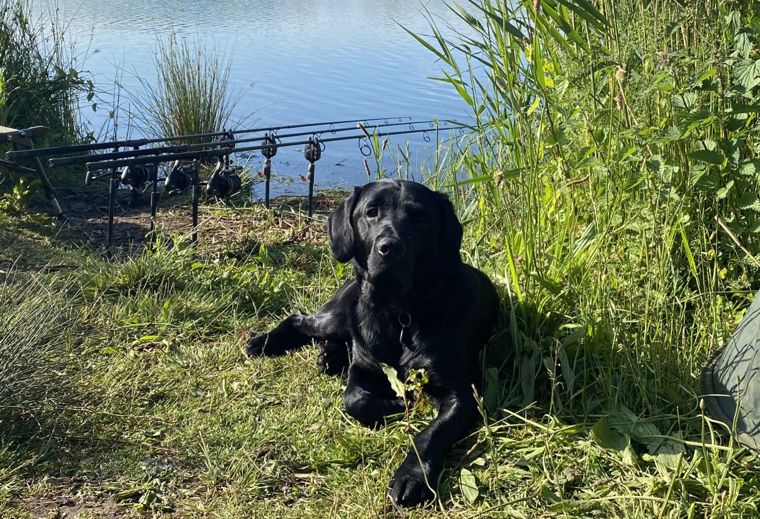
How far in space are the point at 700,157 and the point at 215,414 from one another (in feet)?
6.96

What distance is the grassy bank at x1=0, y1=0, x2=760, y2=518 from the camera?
9.20 feet

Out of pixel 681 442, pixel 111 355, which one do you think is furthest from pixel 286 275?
pixel 681 442

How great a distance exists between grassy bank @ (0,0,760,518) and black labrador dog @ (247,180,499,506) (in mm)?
113

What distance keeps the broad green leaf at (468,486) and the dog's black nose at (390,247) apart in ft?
2.68

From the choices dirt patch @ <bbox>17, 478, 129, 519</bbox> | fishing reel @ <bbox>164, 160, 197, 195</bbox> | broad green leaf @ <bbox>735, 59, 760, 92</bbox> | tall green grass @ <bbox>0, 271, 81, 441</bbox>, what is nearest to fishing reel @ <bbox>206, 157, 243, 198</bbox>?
fishing reel @ <bbox>164, 160, 197, 195</bbox>

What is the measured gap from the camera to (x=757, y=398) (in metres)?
2.81

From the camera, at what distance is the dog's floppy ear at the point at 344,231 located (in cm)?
352

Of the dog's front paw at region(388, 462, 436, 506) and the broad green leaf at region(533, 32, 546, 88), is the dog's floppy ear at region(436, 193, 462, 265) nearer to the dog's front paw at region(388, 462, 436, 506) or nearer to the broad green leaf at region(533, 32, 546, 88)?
the broad green leaf at region(533, 32, 546, 88)

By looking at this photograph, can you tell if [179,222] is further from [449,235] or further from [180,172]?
[449,235]

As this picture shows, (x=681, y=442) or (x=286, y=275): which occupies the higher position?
(x=681, y=442)

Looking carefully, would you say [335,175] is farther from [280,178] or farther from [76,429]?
[76,429]

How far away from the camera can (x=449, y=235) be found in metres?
3.41

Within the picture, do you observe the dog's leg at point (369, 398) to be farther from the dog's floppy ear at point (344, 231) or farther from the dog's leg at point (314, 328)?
the dog's floppy ear at point (344, 231)

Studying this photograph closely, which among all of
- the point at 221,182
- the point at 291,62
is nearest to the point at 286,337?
the point at 221,182
